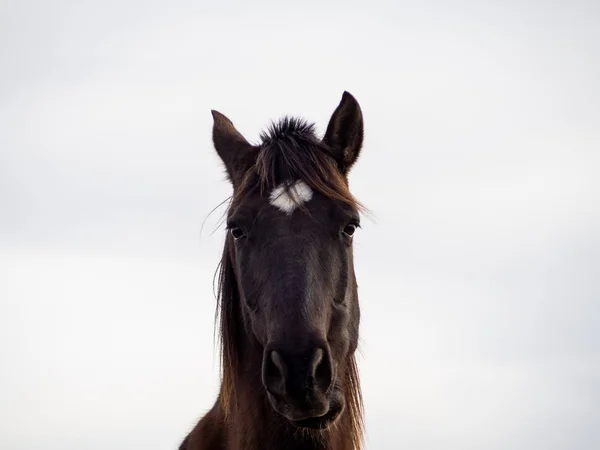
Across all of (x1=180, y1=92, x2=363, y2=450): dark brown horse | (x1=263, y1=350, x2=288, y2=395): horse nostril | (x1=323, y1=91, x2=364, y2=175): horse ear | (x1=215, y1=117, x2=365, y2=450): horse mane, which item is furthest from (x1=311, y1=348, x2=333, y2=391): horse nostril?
(x1=323, y1=91, x2=364, y2=175): horse ear

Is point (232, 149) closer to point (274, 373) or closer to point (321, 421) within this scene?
point (274, 373)

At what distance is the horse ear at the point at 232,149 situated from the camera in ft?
20.5

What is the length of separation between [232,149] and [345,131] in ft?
3.04

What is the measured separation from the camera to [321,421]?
4.68 m

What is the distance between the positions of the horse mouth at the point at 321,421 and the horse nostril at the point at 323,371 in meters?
0.23

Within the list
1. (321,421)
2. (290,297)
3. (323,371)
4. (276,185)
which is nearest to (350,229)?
(276,185)

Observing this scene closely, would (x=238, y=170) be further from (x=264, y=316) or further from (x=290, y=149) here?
(x=264, y=316)

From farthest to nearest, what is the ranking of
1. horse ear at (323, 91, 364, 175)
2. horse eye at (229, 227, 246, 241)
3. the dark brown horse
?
horse ear at (323, 91, 364, 175) → horse eye at (229, 227, 246, 241) → the dark brown horse

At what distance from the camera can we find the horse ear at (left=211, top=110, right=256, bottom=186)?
623cm

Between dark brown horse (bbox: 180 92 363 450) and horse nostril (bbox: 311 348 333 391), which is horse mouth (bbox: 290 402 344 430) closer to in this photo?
dark brown horse (bbox: 180 92 363 450)

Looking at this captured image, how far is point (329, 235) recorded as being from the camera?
534cm

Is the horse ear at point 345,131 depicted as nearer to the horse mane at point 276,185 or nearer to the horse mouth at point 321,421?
the horse mane at point 276,185

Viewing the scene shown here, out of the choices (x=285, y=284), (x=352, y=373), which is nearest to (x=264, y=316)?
(x=285, y=284)

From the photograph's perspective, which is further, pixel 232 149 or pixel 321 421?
pixel 232 149
